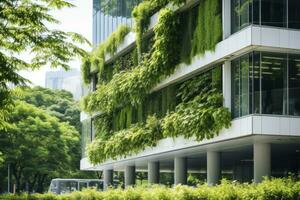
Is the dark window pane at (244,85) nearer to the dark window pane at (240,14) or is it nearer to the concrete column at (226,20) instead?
the dark window pane at (240,14)

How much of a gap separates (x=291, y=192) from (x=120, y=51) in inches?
923

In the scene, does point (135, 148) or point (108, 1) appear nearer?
point (135, 148)

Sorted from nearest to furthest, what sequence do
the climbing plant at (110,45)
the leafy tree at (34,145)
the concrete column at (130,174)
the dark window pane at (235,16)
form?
the dark window pane at (235,16) < the climbing plant at (110,45) < the concrete column at (130,174) < the leafy tree at (34,145)

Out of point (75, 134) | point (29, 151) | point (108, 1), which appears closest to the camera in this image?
point (108, 1)

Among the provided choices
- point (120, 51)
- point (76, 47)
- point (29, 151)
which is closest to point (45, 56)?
point (76, 47)

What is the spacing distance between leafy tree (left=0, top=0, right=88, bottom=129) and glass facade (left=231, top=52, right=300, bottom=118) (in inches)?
294

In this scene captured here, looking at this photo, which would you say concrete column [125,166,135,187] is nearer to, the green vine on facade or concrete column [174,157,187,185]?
the green vine on facade

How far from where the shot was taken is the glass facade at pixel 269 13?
27.2 meters

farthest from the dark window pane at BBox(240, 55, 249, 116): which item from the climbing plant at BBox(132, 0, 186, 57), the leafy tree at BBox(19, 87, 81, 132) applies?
the leafy tree at BBox(19, 87, 81, 132)

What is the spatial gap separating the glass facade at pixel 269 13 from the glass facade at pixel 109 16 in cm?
1440

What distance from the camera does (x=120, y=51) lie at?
4378 cm

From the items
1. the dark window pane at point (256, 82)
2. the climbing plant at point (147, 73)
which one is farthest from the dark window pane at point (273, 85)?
the climbing plant at point (147, 73)

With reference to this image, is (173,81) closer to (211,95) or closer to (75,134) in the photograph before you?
(211,95)

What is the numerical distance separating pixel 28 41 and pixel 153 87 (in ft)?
51.2
